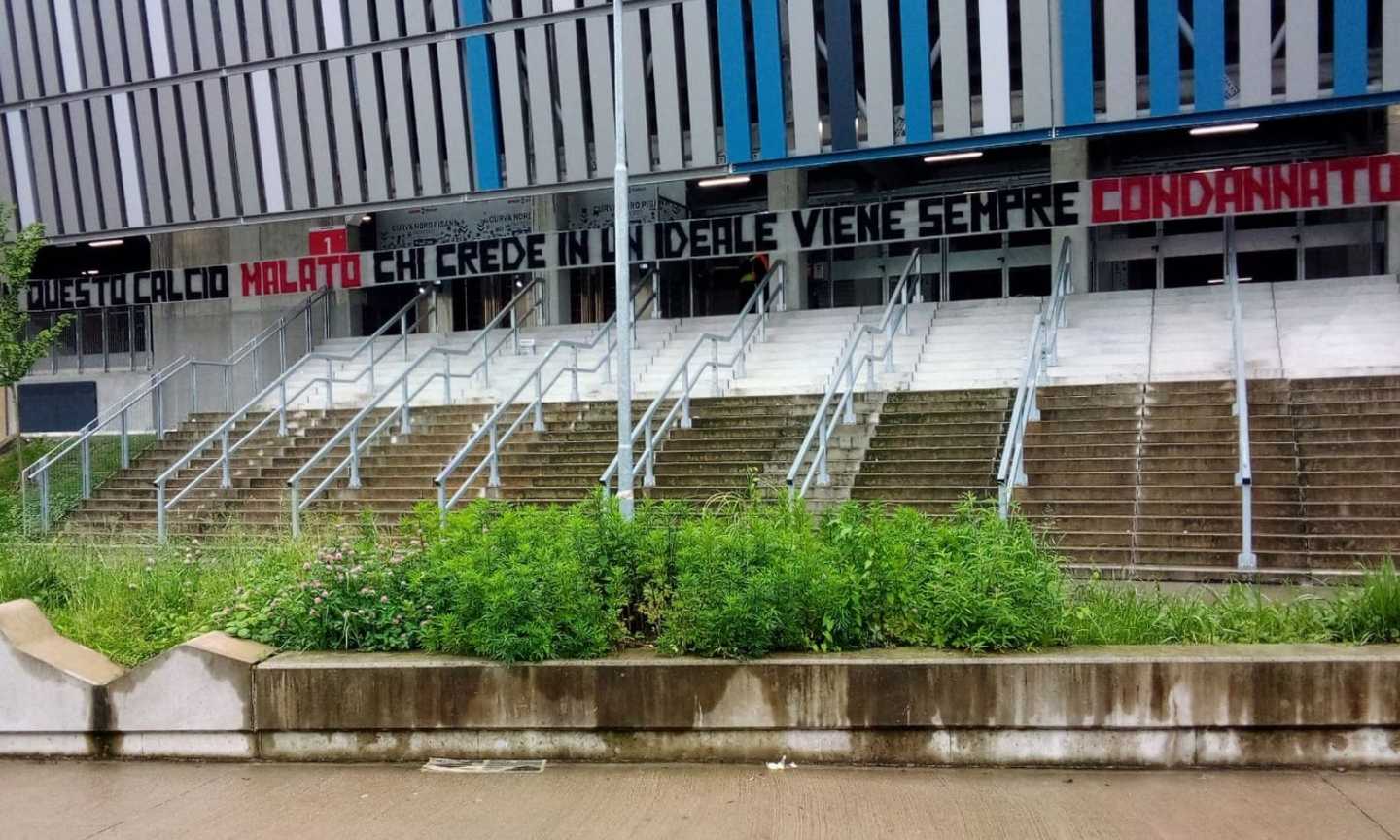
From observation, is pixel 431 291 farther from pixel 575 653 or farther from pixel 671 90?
pixel 575 653

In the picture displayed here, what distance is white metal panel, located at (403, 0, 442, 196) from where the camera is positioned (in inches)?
950

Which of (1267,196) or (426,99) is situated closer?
(1267,196)

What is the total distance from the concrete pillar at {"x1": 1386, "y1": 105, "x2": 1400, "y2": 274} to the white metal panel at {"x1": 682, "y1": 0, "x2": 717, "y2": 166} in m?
12.5

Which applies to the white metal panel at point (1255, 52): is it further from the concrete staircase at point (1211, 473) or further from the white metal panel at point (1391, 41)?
the concrete staircase at point (1211, 473)

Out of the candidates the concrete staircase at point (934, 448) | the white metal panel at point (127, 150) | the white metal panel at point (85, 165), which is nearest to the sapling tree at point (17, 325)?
the white metal panel at point (127, 150)

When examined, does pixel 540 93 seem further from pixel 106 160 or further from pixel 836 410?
pixel 836 410

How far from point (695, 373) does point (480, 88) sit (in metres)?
8.69

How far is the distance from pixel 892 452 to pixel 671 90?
10.8 metres

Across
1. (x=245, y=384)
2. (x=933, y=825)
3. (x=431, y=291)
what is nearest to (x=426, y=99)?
(x=431, y=291)

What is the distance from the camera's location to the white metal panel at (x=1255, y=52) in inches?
750

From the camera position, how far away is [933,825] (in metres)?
4.68

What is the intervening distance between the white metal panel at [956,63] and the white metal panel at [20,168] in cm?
2205

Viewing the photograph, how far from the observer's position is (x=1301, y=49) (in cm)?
1870

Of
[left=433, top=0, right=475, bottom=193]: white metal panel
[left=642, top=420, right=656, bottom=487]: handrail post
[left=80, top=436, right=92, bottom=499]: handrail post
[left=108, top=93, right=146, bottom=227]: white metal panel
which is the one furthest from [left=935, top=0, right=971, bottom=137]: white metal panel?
[left=108, top=93, right=146, bottom=227]: white metal panel
